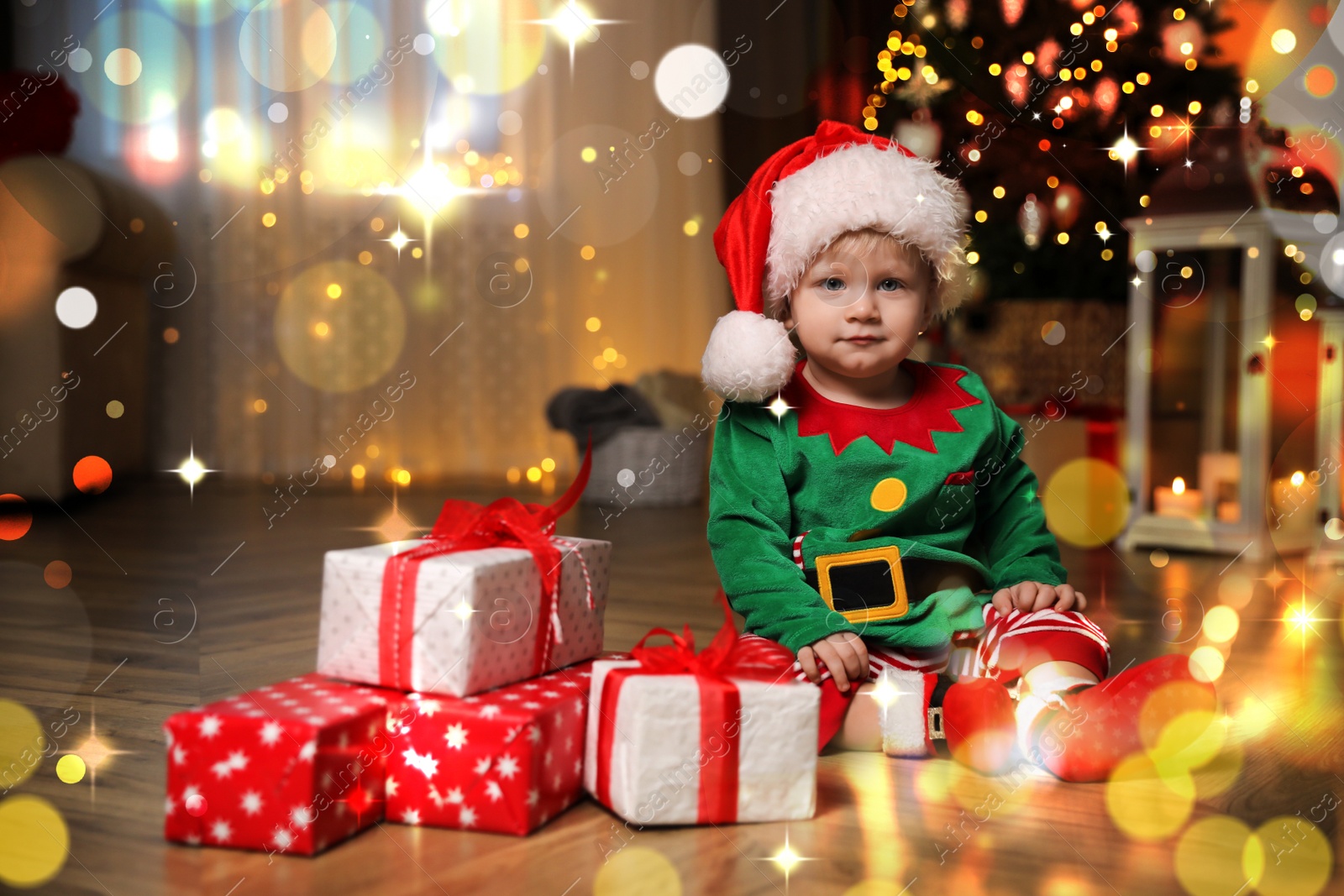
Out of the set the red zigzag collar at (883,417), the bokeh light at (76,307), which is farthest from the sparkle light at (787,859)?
the bokeh light at (76,307)

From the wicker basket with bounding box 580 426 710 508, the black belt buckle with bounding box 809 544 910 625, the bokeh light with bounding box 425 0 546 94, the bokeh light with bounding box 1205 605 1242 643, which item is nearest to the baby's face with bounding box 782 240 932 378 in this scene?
the black belt buckle with bounding box 809 544 910 625

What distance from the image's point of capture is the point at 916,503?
105 cm

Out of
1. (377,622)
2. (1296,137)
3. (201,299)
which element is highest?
(1296,137)

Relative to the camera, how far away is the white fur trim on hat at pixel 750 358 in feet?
3.41

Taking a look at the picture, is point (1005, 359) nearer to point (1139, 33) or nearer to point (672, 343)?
point (1139, 33)

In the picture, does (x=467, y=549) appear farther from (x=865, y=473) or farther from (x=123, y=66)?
(x=123, y=66)

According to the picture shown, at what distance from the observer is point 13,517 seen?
2.44 meters

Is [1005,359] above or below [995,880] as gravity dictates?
above

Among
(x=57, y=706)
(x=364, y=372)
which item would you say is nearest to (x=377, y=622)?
(x=57, y=706)

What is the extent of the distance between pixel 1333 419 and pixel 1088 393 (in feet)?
2.38

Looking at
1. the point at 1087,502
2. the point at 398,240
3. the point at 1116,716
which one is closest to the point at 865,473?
the point at 1116,716

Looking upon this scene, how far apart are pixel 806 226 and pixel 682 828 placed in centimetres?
54

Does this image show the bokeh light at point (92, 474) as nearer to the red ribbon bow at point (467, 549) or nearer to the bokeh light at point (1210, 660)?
the red ribbon bow at point (467, 549)

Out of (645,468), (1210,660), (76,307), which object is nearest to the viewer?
(1210,660)
